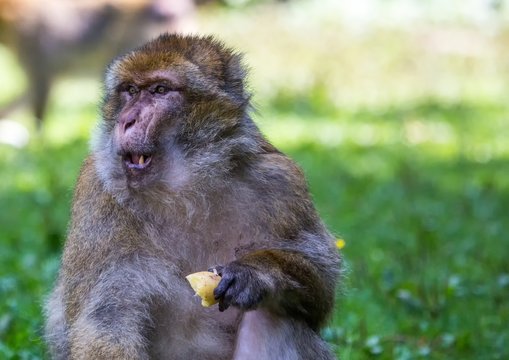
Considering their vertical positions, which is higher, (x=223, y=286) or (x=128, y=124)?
(x=128, y=124)

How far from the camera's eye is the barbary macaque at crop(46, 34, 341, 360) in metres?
4.55

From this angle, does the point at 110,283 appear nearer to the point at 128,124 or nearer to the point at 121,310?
the point at 121,310

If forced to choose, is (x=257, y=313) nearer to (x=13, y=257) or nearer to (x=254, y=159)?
(x=254, y=159)

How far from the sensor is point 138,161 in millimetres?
4539

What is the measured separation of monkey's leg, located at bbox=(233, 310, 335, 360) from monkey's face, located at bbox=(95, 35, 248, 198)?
2.07 ft

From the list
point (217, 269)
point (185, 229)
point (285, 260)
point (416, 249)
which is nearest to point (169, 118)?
point (185, 229)

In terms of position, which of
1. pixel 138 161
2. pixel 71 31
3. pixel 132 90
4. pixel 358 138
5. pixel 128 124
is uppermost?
pixel 71 31

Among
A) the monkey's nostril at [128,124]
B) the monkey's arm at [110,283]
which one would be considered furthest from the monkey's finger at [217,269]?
the monkey's nostril at [128,124]

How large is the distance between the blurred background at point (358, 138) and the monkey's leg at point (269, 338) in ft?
2.15

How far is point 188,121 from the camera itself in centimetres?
462

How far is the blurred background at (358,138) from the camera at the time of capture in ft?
22.3

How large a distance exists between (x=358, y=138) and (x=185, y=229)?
734 cm

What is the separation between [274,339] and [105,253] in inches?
30.9

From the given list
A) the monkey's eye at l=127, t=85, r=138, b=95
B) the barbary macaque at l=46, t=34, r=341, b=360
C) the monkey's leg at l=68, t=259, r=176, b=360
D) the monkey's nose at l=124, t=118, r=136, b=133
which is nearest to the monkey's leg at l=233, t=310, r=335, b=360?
the barbary macaque at l=46, t=34, r=341, b=360
